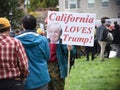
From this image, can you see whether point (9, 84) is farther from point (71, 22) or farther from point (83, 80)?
point (83, 80)

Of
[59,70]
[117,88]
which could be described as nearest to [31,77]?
[59,70]

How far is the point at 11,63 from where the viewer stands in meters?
4.60

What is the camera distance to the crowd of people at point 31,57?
4.59 metres

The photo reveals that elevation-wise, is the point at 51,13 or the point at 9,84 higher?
the point at 51,13

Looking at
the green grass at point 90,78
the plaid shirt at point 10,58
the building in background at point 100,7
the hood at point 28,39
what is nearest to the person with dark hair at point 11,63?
the plaid shirt at point 10,58

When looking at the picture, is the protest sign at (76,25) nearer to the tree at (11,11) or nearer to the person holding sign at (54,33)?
the person holding sign at (54,33)

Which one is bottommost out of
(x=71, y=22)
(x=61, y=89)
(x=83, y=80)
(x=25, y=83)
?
(x=83, y=80)

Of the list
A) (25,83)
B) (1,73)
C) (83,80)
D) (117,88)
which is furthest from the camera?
(83,80)

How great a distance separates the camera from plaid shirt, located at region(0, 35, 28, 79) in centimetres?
457

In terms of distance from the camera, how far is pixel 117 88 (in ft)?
10.1

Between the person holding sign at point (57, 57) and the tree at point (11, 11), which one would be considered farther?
the tree at point (11, 11)

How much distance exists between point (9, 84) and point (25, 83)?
0.49 m

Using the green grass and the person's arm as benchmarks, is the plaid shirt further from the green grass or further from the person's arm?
the green grass

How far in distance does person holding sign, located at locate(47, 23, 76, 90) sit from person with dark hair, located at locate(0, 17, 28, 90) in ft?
4.32
